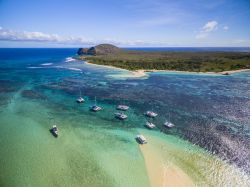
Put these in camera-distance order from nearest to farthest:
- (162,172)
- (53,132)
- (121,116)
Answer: (162,172)
(53,132)
(121,116)

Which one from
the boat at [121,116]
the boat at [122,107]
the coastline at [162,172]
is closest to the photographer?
the coastline at [162,172]

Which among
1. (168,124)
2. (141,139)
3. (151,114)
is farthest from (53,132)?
(168,124)

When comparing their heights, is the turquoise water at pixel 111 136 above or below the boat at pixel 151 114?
below

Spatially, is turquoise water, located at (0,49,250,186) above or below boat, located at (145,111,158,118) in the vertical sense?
below

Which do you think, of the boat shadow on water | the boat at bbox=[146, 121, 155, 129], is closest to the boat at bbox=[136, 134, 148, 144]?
the boat at bbox=[146, 121, 155, 129]

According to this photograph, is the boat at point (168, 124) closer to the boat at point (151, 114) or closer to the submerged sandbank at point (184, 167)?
the boat at point (151, 114)

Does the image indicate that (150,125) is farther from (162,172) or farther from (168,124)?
(162,172)

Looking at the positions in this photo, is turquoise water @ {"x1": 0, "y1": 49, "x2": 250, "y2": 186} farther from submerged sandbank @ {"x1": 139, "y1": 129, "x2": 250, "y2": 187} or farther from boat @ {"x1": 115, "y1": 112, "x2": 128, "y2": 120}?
boat @ {"x1": 115, "y1": 112, "x2": 128, "y2": 120}

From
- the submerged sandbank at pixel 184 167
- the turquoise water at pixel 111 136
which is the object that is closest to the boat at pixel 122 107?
the turquoise water at pixel 111 136
